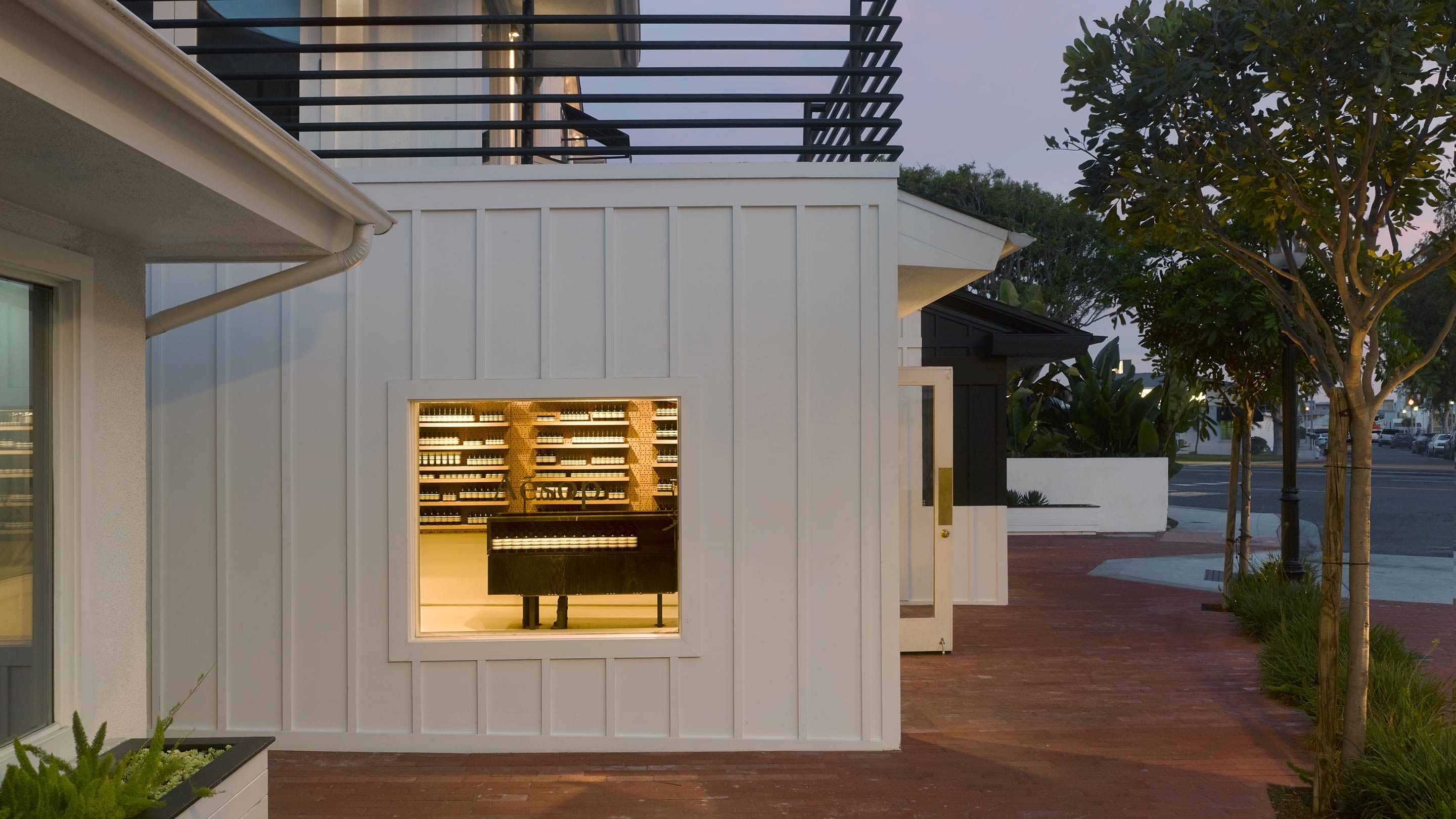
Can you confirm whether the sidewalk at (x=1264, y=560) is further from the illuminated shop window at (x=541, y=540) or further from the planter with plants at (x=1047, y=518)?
the illuminated shop window at (x=541, y=540)

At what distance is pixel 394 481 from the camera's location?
577 centimetres

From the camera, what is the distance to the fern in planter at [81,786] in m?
3.13

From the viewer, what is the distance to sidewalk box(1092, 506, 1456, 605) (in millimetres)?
11539

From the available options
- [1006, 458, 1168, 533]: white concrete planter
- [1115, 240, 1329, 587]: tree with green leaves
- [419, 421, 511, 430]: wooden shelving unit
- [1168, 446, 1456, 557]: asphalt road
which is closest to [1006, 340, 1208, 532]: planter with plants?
[1006, 458, 1168, 533]: white concrete planter

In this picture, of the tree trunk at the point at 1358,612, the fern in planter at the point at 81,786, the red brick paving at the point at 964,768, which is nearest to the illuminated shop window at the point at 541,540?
the red brick paving at the point at 964,768

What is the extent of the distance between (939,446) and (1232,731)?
10.5ft

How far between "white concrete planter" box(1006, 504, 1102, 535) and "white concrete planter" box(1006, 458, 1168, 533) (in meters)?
0.49

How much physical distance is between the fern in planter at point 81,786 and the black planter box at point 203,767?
48mm

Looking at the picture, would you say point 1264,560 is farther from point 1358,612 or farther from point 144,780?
point 144,780

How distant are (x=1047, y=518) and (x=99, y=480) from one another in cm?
1596

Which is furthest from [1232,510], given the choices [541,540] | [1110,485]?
[1110,485]

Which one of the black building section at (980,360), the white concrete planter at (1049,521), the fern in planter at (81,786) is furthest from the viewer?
the white concrete planter at (1049,521)

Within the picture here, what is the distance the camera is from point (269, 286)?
4750 millimetres

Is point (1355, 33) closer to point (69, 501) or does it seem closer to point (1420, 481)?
point (69, 501)
